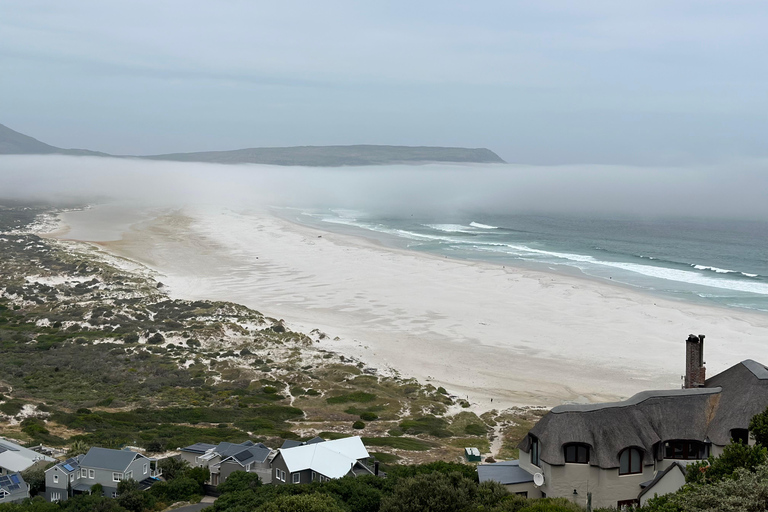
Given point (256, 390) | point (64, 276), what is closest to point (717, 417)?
point (256, 390)

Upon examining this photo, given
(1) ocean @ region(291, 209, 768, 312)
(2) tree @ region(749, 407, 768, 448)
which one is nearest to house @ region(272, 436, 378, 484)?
(2) tree @ region(749, 407, 768, 448)

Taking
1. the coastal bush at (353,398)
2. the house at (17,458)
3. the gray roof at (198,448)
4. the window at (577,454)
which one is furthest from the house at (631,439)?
the coastal bush at (353,398)

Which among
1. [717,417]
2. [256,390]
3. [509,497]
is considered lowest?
[256,390]

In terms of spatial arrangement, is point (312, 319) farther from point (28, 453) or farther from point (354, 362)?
point (28, 453)

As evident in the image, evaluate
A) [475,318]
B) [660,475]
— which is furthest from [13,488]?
[475,318]

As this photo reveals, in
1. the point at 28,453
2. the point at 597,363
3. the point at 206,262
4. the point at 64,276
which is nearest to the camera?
the point at 28,453

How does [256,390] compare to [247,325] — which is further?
[247,325]
